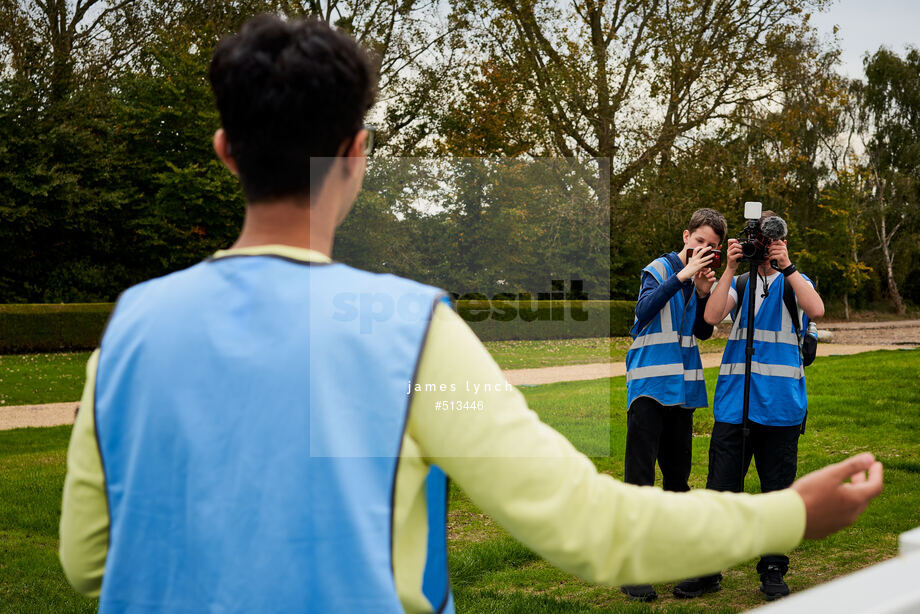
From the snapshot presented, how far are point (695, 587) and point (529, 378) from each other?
9.85 meters

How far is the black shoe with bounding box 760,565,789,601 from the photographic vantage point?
14.2 feet

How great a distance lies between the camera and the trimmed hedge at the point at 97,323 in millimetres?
17938

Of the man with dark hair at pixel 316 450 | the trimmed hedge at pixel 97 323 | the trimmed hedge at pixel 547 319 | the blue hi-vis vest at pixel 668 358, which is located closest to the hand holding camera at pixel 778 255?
the blue hi-vis vest at pixel 668 358

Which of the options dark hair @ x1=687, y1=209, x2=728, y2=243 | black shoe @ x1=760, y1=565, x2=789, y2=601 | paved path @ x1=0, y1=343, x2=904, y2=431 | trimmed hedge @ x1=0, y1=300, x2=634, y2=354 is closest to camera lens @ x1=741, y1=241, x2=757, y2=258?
dark hair @ x1=687, y1=209, x2=728, y2=243

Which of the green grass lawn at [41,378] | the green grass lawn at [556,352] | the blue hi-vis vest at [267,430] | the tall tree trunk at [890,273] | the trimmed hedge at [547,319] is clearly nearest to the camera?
the blue hi-vis vest at [267,430]

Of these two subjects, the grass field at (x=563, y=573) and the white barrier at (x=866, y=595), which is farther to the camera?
the grass field at (x=563, y=573)

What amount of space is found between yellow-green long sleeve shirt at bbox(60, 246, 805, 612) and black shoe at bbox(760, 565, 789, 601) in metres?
3.73

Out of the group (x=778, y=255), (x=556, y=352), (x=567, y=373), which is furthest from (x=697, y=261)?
(x=556, y=352)

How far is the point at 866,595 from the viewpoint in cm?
90

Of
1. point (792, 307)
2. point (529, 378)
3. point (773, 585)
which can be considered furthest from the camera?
point (529, 378)

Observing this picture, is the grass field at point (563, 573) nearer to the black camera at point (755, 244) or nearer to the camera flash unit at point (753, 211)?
the black camera at point (755, 244)

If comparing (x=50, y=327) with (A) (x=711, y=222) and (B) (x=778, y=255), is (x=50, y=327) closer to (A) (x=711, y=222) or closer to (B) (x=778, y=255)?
(A) (x=711, y=222)

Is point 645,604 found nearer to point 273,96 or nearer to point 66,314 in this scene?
point 273,96

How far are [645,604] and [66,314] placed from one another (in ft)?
58.6
